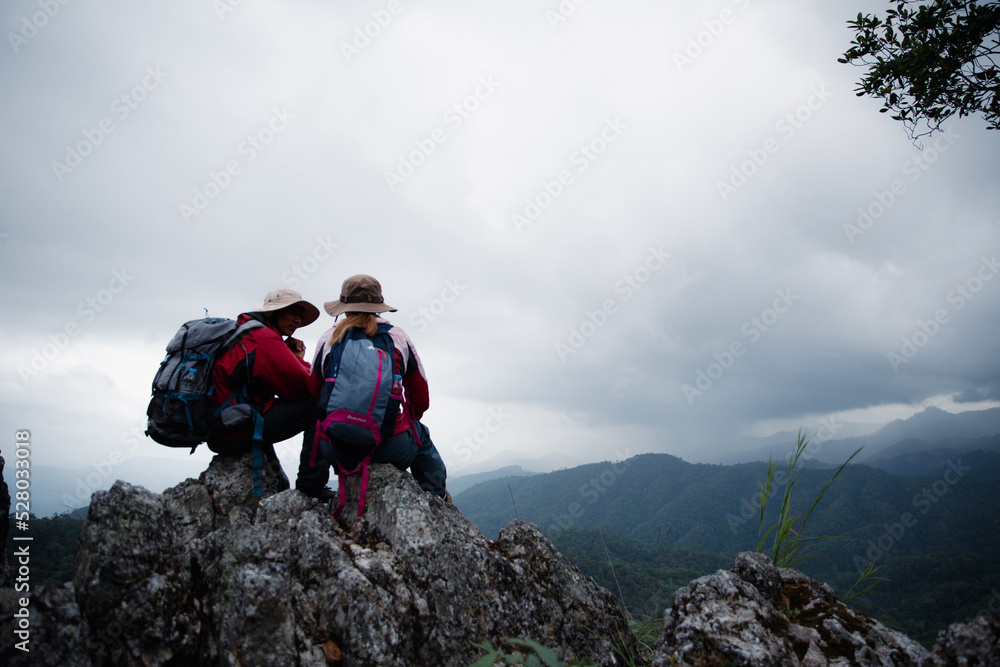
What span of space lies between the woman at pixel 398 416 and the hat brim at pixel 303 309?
0.55 m

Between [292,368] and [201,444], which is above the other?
[292,368]

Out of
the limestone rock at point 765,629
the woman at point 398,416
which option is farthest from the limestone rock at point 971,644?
the woman at point 398,416

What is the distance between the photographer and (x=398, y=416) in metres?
5.11

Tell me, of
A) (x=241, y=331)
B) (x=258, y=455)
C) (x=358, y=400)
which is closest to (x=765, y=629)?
(x=358, y=400)

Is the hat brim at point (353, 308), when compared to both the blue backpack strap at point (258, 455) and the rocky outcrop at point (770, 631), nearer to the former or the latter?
the blue backpack strap at point (258, 455)

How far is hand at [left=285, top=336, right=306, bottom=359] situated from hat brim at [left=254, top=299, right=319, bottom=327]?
245 mm

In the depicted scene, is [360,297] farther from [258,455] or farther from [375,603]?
[375,603]

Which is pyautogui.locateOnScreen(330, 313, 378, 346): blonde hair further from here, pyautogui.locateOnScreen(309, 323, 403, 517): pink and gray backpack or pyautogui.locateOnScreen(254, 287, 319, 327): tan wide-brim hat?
pyautogui.locateOnScreen(254, 287, 319, 327): tan wide-brim hat

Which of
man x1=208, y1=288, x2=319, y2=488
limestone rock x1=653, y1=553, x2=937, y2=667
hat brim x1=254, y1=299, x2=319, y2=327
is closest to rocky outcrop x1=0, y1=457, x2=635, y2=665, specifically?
man x1=208, y1=288, x2=319, y2=488

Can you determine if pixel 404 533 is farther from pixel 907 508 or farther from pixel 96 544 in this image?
pixel 907 508

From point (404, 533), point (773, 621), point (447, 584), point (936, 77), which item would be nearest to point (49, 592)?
point (404, 533)

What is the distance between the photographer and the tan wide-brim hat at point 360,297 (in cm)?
568

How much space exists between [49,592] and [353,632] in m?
2.01

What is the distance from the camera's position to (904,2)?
694 centimetres
